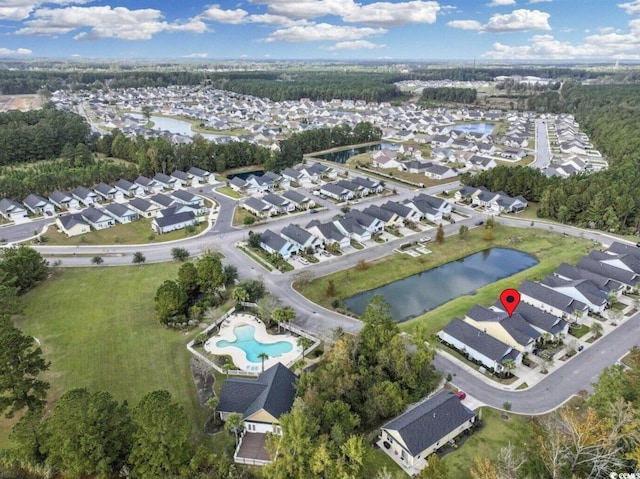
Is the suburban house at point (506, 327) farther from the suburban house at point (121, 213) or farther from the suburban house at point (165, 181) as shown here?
the suburban house at point (165, 181)

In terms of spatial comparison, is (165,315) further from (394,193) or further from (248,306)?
(394,193)

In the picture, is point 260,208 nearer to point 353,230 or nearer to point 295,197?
point 295,197

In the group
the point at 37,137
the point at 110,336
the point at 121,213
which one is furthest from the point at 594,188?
the point at 37,137

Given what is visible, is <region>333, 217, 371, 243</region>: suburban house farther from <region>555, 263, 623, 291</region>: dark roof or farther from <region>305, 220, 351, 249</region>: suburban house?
<region>555, 263, 623, 291</region>: dark roof

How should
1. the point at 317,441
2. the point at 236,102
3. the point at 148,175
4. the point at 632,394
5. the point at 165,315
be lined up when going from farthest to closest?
the point at 236,102 → the point at 148,175 → the point at 165,315 → the point at 632,394 → the point at 317,441

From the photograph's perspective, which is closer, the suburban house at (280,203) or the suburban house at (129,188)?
the suburban house at (280,203)

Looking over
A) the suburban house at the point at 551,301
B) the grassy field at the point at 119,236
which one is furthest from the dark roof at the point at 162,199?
the suburban house at the point at 551,301

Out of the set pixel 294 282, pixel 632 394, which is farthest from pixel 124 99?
pixel 632 394
